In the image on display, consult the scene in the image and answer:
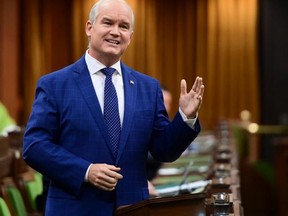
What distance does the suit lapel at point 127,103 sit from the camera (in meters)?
2.63

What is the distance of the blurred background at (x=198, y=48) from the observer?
1138 centimetres

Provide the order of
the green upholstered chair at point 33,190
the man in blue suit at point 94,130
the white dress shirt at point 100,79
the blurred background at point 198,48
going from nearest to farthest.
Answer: the man in blue suit at point 94,130, the white dress shirt at point 100,79, the green upholstered chair at point 33,190, the blurred background at point 198,48

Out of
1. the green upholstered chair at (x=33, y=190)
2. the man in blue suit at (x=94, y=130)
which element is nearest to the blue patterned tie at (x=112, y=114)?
the man in blue suit at (x=94, y=130)

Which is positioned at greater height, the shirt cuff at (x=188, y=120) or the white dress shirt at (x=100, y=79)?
the white dress shirt at (x=100, y=79)

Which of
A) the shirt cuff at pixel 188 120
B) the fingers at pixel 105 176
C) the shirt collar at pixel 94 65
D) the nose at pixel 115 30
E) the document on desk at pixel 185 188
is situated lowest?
the document on desk at pixel 185 188

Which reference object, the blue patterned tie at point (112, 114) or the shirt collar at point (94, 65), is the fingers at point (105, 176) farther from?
the shirt collar at point (94, 65)

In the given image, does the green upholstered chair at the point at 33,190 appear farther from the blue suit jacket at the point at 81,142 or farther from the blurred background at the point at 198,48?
the blurred background at the point at 198,48

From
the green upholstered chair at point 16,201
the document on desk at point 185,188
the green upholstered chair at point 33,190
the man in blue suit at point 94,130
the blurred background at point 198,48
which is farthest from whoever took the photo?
the blurred background at point 198,48

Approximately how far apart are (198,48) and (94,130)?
931 cm

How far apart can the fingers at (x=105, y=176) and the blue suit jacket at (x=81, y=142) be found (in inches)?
2.1

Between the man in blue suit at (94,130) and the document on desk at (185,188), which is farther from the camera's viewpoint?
the document on desk at (185,188)

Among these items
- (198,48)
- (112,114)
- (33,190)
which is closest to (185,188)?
(33,190)

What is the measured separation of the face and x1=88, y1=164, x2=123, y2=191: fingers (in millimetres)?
411

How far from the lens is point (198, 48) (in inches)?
464
